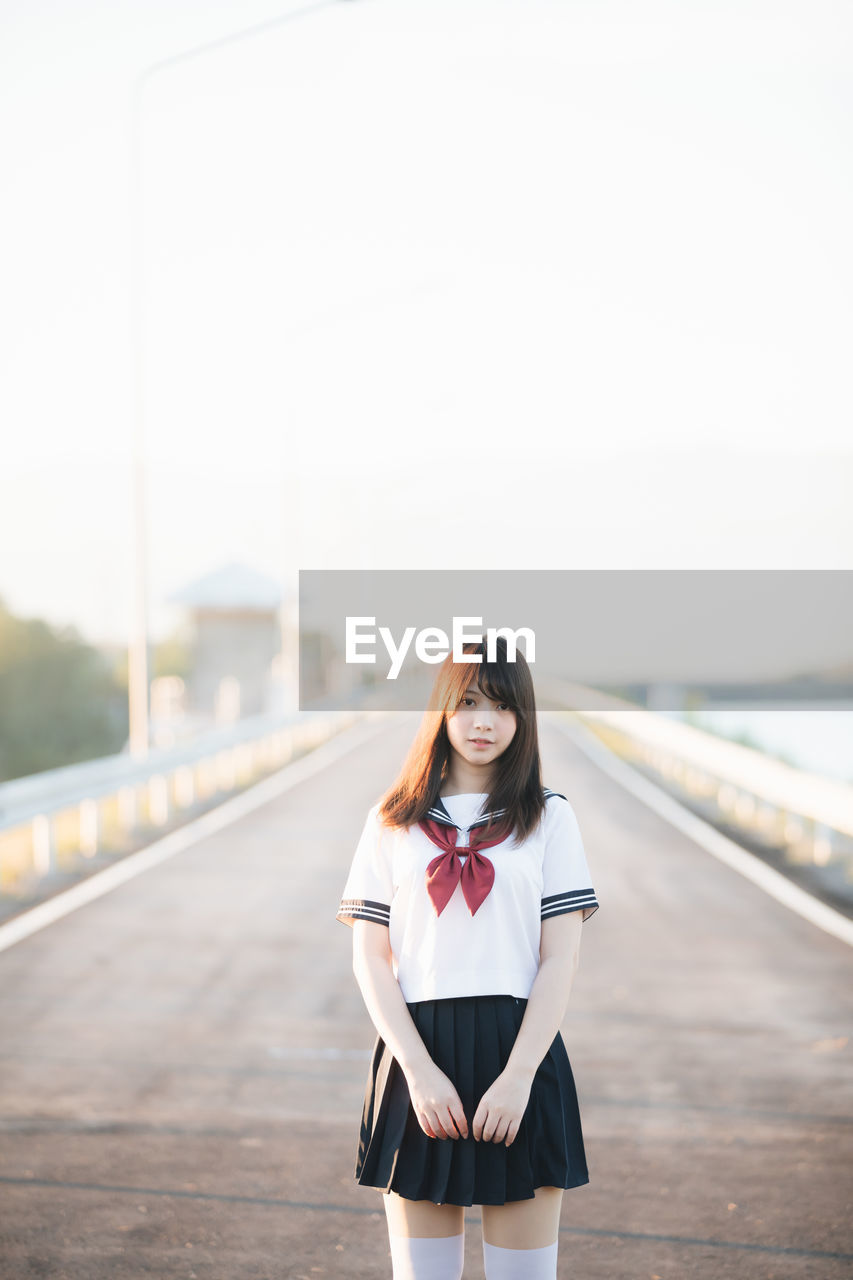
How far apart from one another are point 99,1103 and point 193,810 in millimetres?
12734

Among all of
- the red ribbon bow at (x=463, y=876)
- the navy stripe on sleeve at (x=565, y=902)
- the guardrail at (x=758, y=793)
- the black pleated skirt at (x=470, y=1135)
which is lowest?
the guardrail at (x=758, y=793)

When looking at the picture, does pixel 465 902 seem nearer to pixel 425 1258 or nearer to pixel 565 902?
pixel 565 902

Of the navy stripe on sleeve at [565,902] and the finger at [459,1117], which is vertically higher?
the navy stripe on sleeve at [565,902]

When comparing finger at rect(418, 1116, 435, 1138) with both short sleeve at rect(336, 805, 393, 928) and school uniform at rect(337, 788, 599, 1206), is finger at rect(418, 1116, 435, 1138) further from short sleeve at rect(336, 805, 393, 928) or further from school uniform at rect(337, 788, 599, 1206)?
short sleeve at rect(336, 805, 393, 928)

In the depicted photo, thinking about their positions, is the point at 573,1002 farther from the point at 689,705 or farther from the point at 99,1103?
the point at 689,705

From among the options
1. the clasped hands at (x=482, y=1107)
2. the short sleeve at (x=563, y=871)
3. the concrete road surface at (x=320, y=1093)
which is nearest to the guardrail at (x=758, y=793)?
the concrete road surface at (x=320, y=1093)

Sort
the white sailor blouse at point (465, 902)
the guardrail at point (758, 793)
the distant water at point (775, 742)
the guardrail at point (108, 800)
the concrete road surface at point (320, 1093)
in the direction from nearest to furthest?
1. the white sailor blouse at point (465, 902)
2. the concrete road surface at point (320, 1093)
3. the guardrail at point (108, 800)
4. the guardrail at point (758, 793)
5. the distant water at point (775, 742)

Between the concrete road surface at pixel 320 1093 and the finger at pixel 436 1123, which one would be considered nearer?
the finger at pixel 436 1123

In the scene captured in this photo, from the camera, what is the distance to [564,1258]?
Result: 4.57 meters

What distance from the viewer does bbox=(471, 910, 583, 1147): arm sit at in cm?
295

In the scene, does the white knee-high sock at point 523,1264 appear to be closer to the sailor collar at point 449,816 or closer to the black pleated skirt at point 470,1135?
the black pleated skirt at point 470,1135

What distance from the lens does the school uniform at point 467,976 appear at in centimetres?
301

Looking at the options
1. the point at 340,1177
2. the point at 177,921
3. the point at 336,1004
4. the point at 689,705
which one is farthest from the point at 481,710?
the point at 689,705

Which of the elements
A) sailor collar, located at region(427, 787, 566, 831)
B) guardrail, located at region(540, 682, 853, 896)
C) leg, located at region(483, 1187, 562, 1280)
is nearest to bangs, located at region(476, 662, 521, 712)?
sailor collar, located at region(427, 787, 566, 831)
